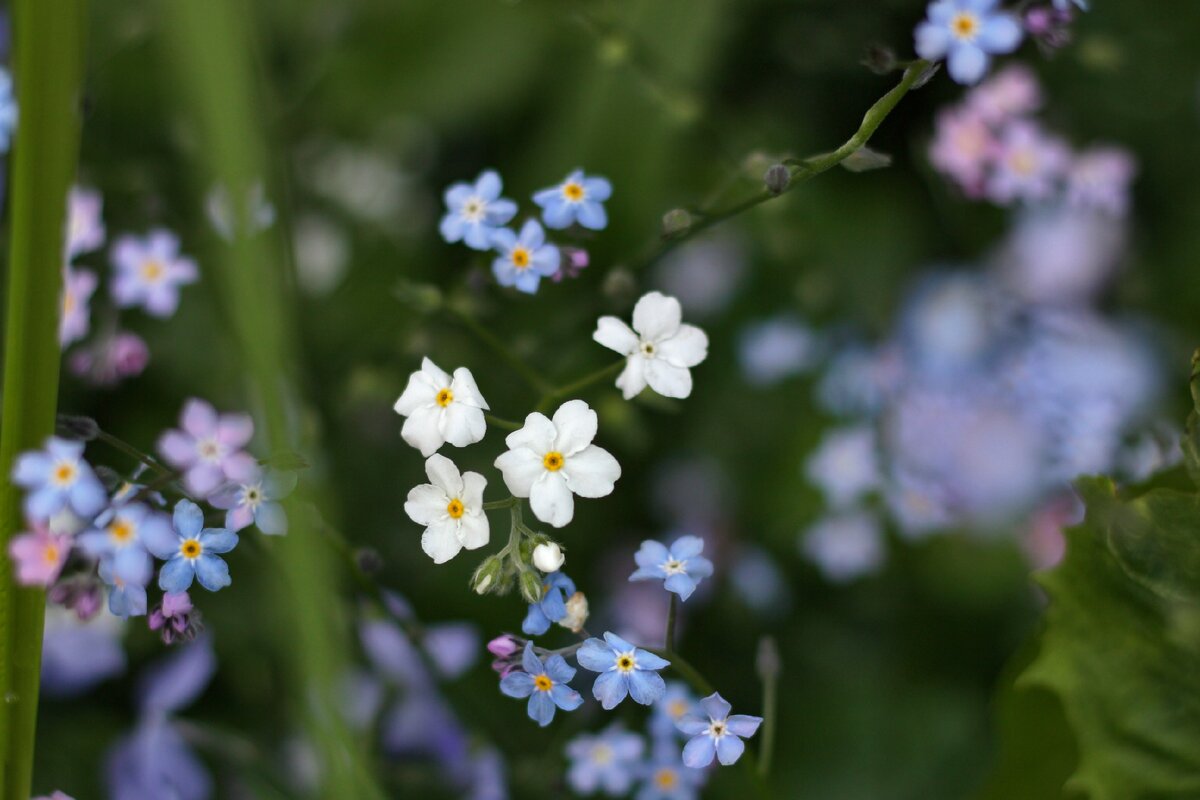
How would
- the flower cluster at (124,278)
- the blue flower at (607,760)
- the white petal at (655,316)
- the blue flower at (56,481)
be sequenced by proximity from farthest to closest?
the flower cluster at (124,278)
the blue flower at (607,760)
the white petal at (655,316)
the blue flower at (56,481)

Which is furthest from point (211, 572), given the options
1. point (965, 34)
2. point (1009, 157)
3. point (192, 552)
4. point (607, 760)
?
point (1009, 157)

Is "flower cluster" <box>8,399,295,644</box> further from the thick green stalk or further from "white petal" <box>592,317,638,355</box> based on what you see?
"white petal" <box>592,317,638,355</box>

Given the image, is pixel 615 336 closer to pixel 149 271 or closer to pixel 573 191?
pixel 573 191

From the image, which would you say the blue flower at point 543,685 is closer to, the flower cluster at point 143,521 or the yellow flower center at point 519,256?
the flower cluster at point 143,521

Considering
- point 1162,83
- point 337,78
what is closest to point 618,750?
point 337,78

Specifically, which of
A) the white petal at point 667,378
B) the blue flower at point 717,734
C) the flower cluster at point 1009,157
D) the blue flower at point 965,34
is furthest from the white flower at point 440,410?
the flower cluster at point 1009,157

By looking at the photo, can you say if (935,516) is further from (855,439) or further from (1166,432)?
(1166,432)
